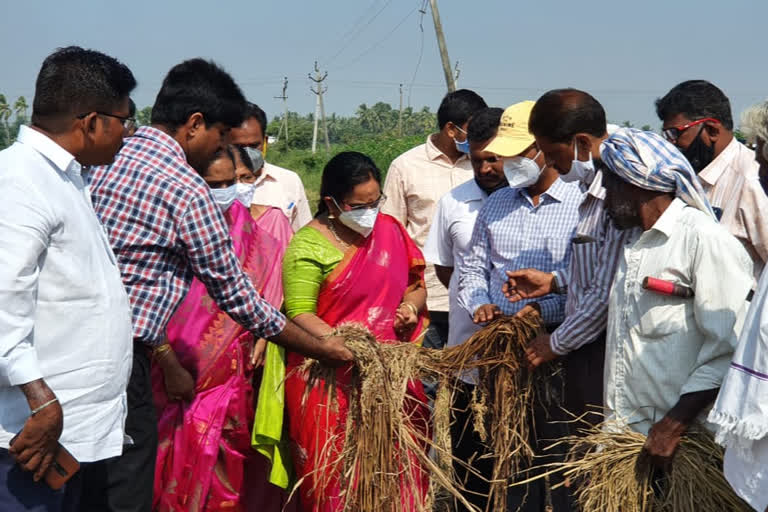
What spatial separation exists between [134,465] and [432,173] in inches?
118

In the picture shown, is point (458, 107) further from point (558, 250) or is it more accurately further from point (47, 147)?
point (47, 147)

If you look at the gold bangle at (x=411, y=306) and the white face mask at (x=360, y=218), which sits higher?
the white face mask at (x=360, y=218)

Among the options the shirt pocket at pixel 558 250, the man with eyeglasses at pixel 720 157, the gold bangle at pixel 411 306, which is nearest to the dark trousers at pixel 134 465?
the gold bangle at pixel 411 306

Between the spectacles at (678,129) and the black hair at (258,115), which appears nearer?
the spectacles at (678,129)

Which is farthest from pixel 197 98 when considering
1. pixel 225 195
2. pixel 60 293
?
pixel 60 293

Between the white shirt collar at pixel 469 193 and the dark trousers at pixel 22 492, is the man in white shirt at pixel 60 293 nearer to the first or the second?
the dark trousers at pixel 22 492

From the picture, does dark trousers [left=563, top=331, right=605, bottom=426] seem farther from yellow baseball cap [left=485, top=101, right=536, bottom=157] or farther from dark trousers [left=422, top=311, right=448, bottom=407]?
dark trousers [left=422, top=311, right=448, bottom=407]

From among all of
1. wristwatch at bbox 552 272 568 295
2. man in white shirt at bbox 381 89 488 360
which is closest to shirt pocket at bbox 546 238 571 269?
wristwatch at bbox 552 272 568 295

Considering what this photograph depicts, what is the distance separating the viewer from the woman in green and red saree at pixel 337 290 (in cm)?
390

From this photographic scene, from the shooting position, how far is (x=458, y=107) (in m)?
5.70

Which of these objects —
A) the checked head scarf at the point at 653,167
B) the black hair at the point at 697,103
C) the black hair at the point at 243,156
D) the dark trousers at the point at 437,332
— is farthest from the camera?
the dark trousers at the point at 437,332

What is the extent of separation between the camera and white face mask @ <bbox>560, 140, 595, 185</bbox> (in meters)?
3.53

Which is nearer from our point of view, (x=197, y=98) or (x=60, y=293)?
(x=60, y=293)

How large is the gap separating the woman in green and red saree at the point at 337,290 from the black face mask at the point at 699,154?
1.78 meters
